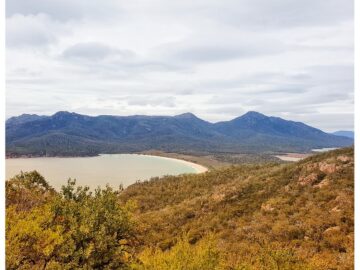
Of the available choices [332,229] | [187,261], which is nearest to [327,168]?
[332,229]

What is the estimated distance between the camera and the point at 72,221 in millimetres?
9305

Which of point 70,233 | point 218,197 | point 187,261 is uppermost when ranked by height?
point 70,233

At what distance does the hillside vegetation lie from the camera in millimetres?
8938

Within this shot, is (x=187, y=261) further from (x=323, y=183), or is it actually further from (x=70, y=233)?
(x=323, y=183)

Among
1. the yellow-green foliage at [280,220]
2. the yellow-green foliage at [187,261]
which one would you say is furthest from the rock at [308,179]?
the yellow-green foliage at [187,261]

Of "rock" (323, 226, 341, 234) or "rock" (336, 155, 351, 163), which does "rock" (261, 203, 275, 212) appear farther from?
"rock" (336, 155, 351, 163)

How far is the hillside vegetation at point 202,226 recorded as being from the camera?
8.94 metres

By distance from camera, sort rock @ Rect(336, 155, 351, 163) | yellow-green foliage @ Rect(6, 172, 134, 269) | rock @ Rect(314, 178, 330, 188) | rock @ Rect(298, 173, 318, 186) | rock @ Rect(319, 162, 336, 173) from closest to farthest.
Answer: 1. yellow-green foliage @ Rect(6, 172, 134, 269)
2. rock @ Rect(314, 178, 330, 188)
3. rock @ Rect(298, 173, 318, 186)
4. rock @ Rect(319, 162, 336, 173)
5. rock @ Rect(336, 155, 351, 163)

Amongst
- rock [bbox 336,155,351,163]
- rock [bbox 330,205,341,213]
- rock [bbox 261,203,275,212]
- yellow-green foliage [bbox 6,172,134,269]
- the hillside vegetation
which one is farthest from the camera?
rock [bbox 336,155,351,163]

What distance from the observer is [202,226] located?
2334 centimetres

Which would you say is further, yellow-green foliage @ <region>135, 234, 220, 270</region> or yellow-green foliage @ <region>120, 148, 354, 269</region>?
yellow-green foliage @ <region>120, 148, 354, 269</region>

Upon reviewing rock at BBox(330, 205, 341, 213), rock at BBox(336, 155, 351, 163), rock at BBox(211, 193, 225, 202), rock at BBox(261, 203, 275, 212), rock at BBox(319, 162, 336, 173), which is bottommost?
rock at BBox(211, 193, 225, 202)

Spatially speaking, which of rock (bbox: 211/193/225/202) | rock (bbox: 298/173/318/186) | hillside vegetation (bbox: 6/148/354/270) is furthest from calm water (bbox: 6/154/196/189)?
rock (bbox: 298/173/318/186)
